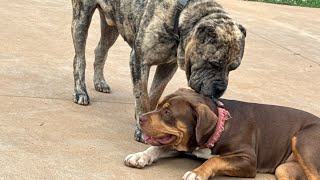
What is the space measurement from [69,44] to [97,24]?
235cm

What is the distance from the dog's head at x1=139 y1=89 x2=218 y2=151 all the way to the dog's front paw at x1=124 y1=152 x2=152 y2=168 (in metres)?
0.23

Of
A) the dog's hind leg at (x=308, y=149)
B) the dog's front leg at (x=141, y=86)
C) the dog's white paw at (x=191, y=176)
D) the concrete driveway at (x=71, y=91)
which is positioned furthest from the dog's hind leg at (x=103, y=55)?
the dog's hind leg at (x=308, y=149)

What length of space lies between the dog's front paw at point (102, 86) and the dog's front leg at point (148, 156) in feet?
7.55

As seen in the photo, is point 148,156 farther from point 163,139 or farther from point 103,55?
point 103,55

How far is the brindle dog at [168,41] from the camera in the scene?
5.27 metres

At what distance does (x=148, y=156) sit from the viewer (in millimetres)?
5125

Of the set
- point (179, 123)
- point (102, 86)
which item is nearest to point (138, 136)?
point (179, 123)

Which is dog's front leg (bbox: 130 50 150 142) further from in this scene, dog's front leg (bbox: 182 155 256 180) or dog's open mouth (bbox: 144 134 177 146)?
dog's front leg (bbox: 182 155 256 180)

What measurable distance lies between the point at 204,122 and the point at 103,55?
310cm

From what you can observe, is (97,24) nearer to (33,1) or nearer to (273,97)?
(33,1)

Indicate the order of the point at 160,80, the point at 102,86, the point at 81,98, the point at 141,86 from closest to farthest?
the point at 141,86 → the point at 160,80 → the point at 81,98 → the point at 102,86

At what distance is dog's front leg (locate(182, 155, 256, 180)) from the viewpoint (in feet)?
15.4

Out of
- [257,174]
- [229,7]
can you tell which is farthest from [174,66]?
[229,7]

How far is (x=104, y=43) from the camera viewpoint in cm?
759
